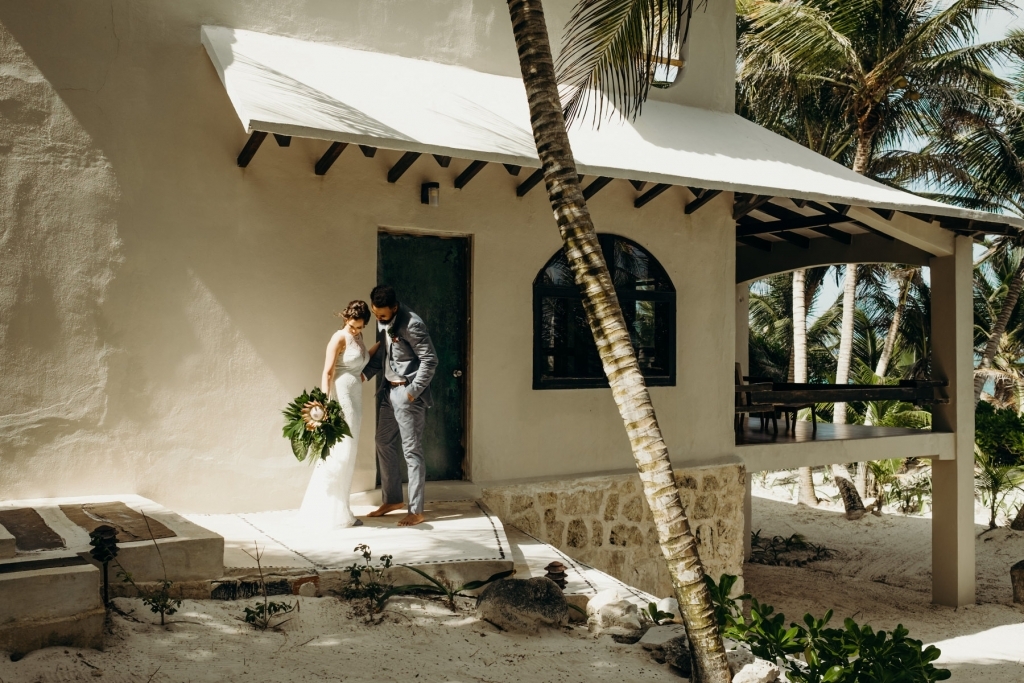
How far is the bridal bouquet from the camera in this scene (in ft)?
21.2

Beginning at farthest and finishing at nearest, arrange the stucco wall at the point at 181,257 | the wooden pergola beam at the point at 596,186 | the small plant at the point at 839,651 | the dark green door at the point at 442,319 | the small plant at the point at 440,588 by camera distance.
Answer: the wooden pergola beam at the point at 596,186 → the dark green door at the point at 442,319 → the stucco wall at the point at 181,257 → the small plant at the point at 440,588 → the small plant at the point at 839,651

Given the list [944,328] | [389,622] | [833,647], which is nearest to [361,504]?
[389,622]

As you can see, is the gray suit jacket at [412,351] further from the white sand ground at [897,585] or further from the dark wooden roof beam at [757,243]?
the dark wooden roof beam at [757,243]

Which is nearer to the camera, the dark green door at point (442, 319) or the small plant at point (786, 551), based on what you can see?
the dark green door at point (442, 319)

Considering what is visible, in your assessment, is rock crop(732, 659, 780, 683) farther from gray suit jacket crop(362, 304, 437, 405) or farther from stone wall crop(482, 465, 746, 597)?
stone wall crop(482, 465, 746, 597)

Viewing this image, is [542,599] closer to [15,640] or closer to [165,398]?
[15,640]

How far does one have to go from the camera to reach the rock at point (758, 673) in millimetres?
4883

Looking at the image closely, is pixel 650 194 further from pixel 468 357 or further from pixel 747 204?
pixel 468 357

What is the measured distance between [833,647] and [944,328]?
7897mm

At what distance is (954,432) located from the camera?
11719 millimetres

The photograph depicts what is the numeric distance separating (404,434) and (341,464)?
593 mm

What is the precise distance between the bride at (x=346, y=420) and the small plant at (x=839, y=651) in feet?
9.09

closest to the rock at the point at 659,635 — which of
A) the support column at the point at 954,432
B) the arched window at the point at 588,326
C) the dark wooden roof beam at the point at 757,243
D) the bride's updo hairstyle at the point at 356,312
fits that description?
the bride's updo hairstyle at the point at 356,312

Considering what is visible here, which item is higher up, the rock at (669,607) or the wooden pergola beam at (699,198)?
the wooden pergola beam at (699,198)
